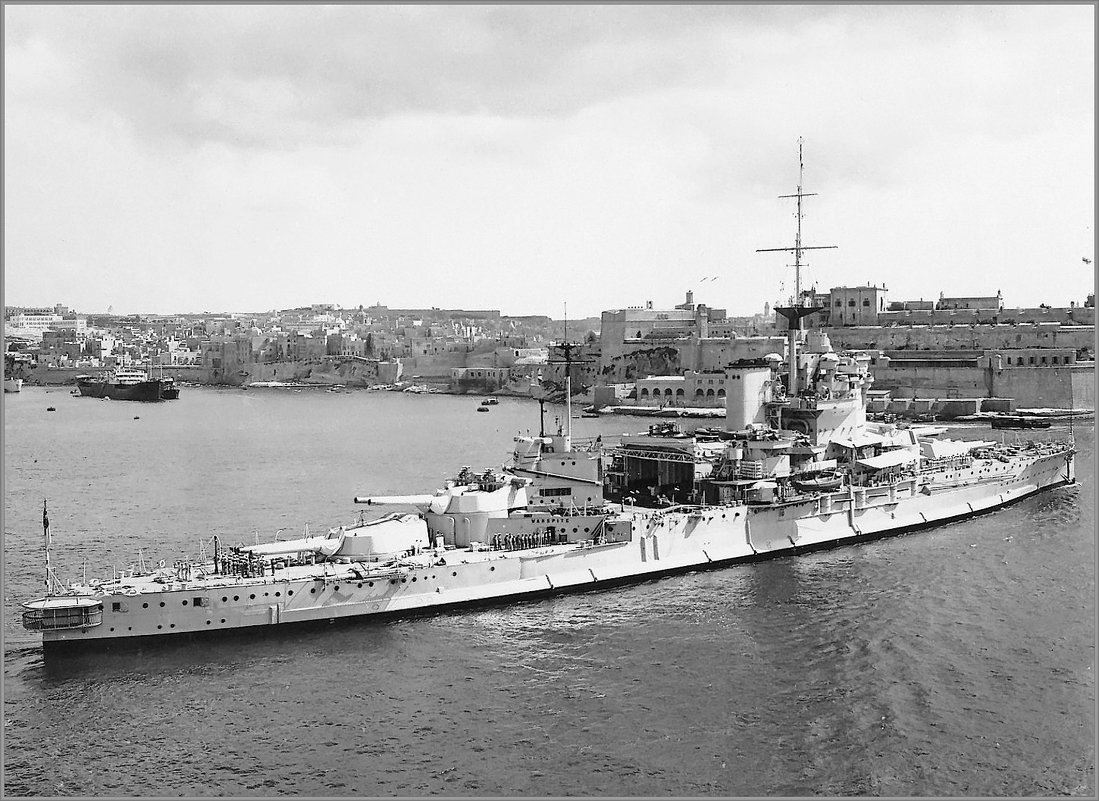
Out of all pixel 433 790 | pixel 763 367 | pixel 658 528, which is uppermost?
pixel 763 367

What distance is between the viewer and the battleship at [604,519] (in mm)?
17188

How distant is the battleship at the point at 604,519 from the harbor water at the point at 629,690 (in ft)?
1.58

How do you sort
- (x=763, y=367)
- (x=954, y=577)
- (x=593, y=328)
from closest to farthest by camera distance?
(x=954, y=577) < (x=763, y=367) < (x=593, y=328)

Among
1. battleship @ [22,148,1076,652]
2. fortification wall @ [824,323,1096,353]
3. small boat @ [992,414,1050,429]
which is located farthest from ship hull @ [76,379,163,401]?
small boat @ [992,414,1050,429]

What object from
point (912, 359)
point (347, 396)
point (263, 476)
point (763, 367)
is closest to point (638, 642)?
point (763, 367)

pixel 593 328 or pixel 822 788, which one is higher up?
pixel 593 328

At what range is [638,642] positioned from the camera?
1691 centimetres

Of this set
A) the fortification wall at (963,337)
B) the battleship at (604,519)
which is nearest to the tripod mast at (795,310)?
the battleship at (604,519)

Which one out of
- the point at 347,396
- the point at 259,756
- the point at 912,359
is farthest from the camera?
the point at 347,396

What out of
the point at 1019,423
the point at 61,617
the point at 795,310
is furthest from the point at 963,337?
the point at 61,617

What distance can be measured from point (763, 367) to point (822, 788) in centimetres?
1590

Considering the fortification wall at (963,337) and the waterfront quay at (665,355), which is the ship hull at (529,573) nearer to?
the waterfront quay at (665,355)

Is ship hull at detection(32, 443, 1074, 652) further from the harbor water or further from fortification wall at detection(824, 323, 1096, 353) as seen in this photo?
fortification wall at detection(824, 323, 1096, 353)

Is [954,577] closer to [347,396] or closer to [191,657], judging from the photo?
[191,657]
